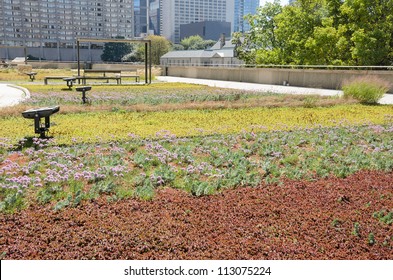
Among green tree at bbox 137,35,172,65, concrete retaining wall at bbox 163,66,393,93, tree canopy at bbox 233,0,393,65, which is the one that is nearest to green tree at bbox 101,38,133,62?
green tree at bbox 137,35,172,65

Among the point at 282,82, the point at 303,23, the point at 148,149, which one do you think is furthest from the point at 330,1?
the point at 148,149

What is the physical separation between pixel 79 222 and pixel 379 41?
3031cm

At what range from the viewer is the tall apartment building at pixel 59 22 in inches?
5221

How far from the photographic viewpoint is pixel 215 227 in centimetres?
499

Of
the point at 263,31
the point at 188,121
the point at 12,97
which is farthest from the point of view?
the point at 263,31

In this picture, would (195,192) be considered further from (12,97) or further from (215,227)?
(12,97)

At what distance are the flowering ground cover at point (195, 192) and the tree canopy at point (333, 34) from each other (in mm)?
21544

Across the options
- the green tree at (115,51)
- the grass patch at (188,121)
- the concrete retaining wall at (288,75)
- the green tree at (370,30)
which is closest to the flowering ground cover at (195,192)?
the grass patch at (188,121)

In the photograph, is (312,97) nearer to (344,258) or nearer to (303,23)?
(344,258)

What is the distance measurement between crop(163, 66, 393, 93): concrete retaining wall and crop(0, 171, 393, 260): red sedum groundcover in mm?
19326

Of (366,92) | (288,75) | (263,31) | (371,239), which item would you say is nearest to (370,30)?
(288,75)

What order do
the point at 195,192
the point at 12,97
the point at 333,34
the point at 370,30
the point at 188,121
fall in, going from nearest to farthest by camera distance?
the point at 195,192 → the point at 188,121 → the point at 12,97 → the point at 370,30 → the point at 333,34

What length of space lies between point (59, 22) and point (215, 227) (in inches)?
5886

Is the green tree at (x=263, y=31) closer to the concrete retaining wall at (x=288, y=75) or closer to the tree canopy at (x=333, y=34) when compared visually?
the tree canopy at (x=333, y=34)
